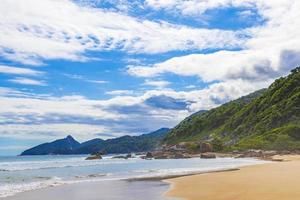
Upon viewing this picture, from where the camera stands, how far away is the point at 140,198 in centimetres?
2572

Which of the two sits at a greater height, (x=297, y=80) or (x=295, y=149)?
(x=297, y=80)

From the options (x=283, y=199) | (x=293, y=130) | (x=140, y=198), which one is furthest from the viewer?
(x=293, y=130)

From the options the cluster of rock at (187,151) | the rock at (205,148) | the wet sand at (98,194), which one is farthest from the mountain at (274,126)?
the wet sand at (98,194)

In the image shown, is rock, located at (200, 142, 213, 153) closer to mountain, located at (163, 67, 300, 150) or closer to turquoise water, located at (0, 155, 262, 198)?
mountain, located at (163, 67, 300, 150)

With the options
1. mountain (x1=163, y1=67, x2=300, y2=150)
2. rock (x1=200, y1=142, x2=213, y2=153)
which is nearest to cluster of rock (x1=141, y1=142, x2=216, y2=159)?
rock (x1=200, y1=142, x2=213, y2=153)

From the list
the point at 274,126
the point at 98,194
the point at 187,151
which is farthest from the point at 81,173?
the point at 274,126

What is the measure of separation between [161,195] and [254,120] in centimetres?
16751

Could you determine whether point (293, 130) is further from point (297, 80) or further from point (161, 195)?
point (161, 195)

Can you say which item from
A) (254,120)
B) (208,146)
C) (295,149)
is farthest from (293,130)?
(254,120)

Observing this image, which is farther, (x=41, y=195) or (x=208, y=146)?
(x=208, y=146)

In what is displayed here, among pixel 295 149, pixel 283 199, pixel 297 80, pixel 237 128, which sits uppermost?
pixel 297 80

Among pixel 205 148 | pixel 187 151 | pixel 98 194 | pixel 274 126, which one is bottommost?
pixel 98 194

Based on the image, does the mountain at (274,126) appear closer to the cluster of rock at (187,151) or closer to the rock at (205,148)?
the rock at (205,148)

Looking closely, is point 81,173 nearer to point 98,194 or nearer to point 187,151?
point 98,194
